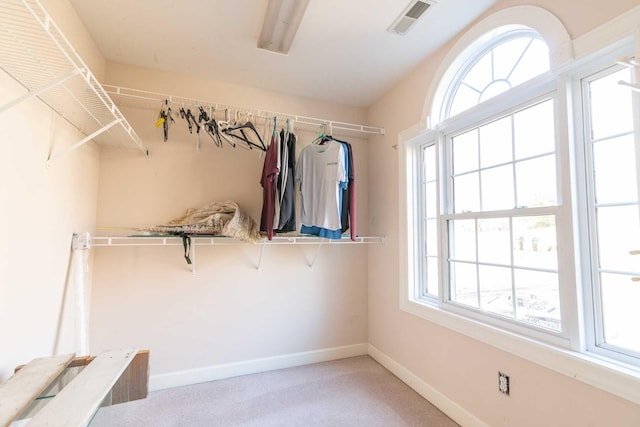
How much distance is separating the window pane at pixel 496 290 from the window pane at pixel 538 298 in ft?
0.17

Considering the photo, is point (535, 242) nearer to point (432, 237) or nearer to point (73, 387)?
point (432, 237)

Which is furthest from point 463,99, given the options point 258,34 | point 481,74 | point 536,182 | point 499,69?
point 258,34

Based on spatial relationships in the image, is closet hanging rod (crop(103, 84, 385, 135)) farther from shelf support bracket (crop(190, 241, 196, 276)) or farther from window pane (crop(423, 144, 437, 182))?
shelf support bracket (crop(190, 241, 196, 276))

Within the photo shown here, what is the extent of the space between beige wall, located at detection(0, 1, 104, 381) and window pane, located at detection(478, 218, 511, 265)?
2.50 m

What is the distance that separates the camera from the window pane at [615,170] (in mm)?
1227

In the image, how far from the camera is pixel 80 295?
1.79 meters

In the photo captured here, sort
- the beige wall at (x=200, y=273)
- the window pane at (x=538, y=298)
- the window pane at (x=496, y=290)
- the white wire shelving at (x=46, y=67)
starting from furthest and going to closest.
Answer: the beige wall at (x=200, y=273), the window pane at (x=496, y=290), the window pane at (x=538, y=298), the white wire shelving at (x=46, y=67)

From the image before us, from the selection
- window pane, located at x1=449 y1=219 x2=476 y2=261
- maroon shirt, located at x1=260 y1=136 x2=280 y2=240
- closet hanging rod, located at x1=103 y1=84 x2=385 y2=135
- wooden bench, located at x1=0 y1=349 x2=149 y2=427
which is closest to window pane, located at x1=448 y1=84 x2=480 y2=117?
window pane, located at x1=449 y1=219 x2=476 y2=261

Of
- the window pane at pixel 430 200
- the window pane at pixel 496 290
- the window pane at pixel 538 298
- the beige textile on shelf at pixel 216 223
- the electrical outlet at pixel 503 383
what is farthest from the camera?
the window pane at pixel 430 200

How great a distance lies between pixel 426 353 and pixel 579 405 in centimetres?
99

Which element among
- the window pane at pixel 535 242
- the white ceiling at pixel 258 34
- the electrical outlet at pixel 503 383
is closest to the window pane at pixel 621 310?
the window pane at pixel 535 242

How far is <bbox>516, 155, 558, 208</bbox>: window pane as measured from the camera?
4.91 ft

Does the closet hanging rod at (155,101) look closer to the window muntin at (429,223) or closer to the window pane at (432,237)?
the window muntin at (429,223)

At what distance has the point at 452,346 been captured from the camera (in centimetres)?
195
